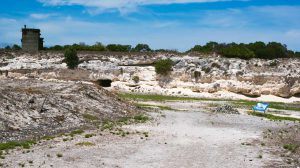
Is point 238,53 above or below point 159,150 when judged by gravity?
above

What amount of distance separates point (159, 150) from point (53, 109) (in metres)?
11.5

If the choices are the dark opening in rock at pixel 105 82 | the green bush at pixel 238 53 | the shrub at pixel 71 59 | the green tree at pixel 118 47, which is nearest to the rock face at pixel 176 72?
the dark opening in rock at pixel 105 82

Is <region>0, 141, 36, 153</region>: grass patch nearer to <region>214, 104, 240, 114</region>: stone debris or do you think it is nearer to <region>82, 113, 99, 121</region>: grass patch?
<region>82, 113, 99, 121</region>: grass patch

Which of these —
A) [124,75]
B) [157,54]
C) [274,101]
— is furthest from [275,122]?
[157,54]

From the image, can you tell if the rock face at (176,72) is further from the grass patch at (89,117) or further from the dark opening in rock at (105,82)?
the grass patch at (89,117)

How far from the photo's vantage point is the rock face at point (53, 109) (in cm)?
2624

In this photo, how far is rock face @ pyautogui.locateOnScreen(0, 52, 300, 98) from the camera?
72062mm

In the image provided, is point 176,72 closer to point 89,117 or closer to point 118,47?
point 118,47

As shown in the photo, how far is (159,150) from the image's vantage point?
22125mm

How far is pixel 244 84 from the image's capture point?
7250cm

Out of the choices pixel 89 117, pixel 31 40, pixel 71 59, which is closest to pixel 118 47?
pixel 31 40

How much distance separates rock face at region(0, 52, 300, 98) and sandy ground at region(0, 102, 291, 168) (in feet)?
132

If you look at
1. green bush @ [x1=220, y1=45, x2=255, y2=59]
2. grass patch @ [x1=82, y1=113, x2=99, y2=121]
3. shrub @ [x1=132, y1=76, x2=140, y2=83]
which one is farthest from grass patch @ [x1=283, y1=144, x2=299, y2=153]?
green bush @ [x1=220, y1=45, x2=255, y2=59]

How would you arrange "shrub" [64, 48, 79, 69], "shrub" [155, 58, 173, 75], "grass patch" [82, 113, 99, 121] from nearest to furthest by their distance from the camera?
"grass patch" [82, 113, 99, 121]
"shrub" [155, 58, 173, 75]
"shrub" [64, 48, 79, 69]
